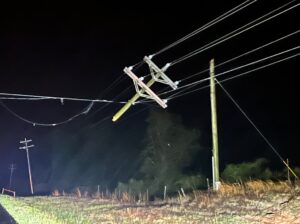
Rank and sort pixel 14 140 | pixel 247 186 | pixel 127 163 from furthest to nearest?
pixel 14 140, pixel 127 163, pixel 247 186

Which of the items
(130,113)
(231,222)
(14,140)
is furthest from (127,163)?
(14,140)

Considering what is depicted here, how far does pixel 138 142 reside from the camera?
42719 mm

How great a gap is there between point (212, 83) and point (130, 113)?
32.7 meters

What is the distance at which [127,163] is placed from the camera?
42.7 meters

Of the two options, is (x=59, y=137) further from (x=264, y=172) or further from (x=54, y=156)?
(x=264, y=172)

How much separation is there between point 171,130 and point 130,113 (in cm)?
1576

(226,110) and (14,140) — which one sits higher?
(14,140)

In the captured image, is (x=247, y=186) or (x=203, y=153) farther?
(x=203, y=153)

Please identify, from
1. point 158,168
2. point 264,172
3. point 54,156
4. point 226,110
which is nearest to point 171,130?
point 158,168

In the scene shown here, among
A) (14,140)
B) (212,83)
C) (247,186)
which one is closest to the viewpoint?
(247,186)

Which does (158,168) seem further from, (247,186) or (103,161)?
(247,186)

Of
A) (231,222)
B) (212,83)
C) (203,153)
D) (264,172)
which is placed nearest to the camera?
(231,222)

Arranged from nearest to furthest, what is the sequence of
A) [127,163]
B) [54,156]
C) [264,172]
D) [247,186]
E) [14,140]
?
[247,186]
[264,172]
[127,163]
[54,156]
[14,140]

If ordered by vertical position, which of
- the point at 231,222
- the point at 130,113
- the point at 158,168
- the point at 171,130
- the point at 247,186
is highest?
the point at 130,113
